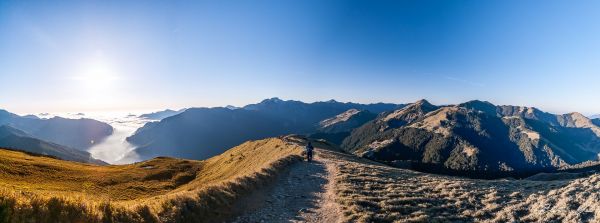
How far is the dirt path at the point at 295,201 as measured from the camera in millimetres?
22484

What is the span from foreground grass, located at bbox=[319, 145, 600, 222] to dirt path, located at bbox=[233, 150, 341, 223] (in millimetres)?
1120

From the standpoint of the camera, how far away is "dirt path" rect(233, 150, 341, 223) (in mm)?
22484

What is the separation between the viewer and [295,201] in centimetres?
2714

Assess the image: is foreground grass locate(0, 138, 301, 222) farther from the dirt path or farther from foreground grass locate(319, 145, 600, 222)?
foreground grass locate(319, 145, 600, 222)

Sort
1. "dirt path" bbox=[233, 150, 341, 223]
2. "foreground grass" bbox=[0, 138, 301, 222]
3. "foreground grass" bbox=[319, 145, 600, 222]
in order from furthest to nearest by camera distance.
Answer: "foreground grass" bbox=[319, 145, 600, 222]
"dirt path" bbox=[233, 150, 341, 223]
"foreground grass" bbox=[0, 138, 301, 222]

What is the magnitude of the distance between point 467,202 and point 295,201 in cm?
1334

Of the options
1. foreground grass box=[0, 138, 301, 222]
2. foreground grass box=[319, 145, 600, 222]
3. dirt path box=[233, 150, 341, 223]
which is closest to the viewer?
foreground grass box=[0, 138, 301, 222]

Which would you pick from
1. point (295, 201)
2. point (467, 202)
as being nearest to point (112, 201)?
point (295, 201)

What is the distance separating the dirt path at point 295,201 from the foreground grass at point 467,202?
1120 mm

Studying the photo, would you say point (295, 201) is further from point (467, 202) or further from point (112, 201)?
point (467, 202)

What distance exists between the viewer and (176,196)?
19.9 meters

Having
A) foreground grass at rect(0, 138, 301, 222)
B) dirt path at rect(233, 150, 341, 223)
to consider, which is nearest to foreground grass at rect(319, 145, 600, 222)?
dirt path at rect(233, 150, 341, 223)

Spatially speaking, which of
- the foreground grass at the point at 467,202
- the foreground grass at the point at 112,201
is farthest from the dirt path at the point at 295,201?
the foreground grass at the point at 112,201

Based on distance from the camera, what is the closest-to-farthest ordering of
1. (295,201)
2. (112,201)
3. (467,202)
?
(112,201) < (295,201) < (467,202)
